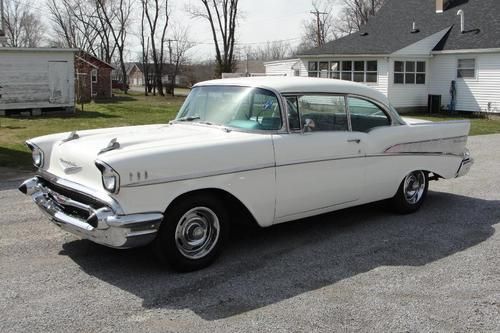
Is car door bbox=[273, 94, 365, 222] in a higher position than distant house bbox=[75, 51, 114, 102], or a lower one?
lower

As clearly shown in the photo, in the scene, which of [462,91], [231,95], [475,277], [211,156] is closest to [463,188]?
[475,277]

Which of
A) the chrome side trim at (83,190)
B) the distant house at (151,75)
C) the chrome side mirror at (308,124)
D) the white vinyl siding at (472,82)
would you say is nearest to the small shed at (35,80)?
the white vinyl siding at (472,82)

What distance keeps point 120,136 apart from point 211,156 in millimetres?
1033

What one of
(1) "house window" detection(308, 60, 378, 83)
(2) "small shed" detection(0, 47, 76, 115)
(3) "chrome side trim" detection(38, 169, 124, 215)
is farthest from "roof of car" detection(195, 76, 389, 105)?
(1) "house window" detection(308, 60, 378, 83)

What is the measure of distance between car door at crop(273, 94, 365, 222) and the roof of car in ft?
0.28

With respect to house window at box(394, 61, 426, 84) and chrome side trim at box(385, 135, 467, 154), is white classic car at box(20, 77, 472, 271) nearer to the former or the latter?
chrome side trim at box(385, 135, 467, 154)

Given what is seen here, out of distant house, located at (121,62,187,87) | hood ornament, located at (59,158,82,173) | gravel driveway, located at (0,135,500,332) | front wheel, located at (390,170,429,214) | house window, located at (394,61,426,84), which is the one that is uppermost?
distant house, located at (121,62,187,87)

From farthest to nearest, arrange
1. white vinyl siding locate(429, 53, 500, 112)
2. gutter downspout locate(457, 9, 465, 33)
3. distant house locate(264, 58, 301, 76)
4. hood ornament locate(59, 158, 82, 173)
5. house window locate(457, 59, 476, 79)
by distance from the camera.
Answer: distant house locate(264, 58, 301, 76) → gutter downspout locate(457, 9, 465, 33) → house window locate(457, 59, 476, 79) → white vinyl siding locate(429, 53, 500, 112) → hood ornament locate(59, 158, 82, 173)

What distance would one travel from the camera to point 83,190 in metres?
4.54

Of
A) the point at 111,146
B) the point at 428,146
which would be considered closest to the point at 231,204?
the point at 111,146

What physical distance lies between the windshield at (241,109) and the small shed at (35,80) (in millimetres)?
19540

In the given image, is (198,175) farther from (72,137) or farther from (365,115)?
(365,115)

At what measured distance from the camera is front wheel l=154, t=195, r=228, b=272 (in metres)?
4.54

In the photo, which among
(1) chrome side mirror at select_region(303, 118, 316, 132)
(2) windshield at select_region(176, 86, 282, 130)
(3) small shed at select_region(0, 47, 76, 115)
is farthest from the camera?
(3) small shed at select_region(0, 47, 76, 115)
